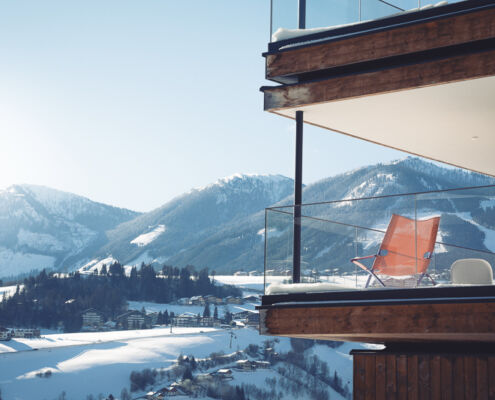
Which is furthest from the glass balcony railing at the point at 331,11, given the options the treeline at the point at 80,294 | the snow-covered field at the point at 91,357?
the treeline at the point at 80,294

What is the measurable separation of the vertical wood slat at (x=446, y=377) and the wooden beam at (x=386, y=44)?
306 centimetres

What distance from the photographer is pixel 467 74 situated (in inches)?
292

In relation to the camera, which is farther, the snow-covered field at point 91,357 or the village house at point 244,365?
the village house at point 244,365

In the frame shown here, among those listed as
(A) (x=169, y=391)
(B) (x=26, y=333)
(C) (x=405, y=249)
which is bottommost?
(A) (x=169, y=391)

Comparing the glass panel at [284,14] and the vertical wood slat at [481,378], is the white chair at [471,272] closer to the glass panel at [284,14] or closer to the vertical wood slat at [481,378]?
the vertical wood slat at [481,378]

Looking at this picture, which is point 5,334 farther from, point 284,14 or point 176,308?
point 284,14

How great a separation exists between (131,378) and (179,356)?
12.5 m

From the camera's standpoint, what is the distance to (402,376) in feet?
23.7

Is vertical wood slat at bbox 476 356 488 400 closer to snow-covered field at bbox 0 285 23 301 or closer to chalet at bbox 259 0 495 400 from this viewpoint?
chalet at bbox 259 0 495 400

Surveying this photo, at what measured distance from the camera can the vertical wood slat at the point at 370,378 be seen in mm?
7355

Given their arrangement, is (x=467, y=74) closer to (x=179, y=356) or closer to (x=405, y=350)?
(x=405, y=350)

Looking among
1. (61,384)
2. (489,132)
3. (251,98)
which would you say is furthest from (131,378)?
(489,132)

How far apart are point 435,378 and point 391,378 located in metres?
0.44

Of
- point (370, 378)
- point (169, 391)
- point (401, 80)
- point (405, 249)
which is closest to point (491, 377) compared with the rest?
point (370, 378)
